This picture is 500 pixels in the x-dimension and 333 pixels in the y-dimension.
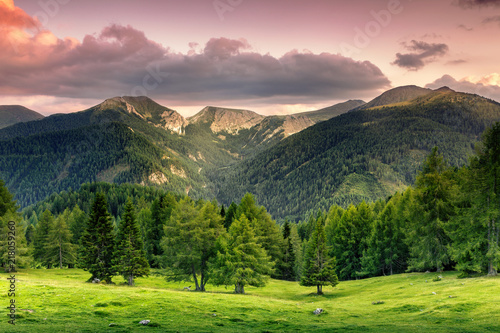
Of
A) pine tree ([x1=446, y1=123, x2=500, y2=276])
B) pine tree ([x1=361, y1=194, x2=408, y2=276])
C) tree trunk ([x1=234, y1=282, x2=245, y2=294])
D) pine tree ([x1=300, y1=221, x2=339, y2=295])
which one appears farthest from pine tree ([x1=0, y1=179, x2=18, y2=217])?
pine tree ([x1=446, y1=123, x2=500, y2=276])

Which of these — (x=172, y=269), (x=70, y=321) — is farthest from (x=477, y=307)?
(x=172, y=269)

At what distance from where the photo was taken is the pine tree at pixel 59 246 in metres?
91.6

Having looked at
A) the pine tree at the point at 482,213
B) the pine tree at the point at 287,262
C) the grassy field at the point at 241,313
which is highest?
the pine tree at the point at 482,213

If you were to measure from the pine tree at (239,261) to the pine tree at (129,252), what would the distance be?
1404 centimetres

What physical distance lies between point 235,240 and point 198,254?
274 inches

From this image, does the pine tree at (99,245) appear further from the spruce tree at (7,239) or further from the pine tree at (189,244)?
the spruce tree at (7,239)

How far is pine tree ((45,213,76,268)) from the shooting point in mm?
91625

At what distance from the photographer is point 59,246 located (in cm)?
9225

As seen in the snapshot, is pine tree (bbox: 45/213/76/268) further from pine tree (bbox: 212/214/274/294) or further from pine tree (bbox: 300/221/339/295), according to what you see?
pine tree (bbox: 300/221/339/295)

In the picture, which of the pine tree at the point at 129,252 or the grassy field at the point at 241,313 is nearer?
the grassy field at the point at 241,313

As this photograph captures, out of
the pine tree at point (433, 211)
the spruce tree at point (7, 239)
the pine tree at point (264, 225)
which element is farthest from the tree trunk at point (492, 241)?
the spruce tree at point (7, 239)

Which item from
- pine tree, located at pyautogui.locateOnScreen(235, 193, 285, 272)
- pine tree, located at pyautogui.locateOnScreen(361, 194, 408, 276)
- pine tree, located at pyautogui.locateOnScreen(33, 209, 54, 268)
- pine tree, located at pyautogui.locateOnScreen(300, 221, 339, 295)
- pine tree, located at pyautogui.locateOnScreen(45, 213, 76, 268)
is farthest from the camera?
pine tree, located at pyautogui.locateOnScreen(33, 209, 54, 268)

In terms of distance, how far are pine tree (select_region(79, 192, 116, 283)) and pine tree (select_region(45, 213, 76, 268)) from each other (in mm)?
37659

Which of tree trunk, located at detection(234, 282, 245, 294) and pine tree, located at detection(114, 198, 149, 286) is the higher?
pine tree, located at detection(114, 198, 149, 286)
